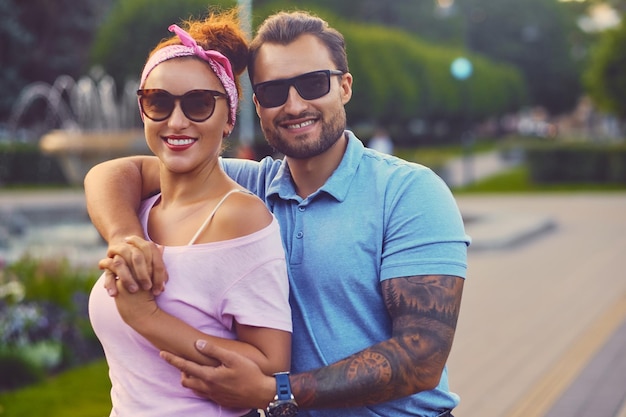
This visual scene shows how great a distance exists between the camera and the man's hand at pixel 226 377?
2.20 metres

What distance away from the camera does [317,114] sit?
2.60 metres

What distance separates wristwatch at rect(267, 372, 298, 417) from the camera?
7.43ft

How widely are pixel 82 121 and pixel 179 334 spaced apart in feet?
94.0

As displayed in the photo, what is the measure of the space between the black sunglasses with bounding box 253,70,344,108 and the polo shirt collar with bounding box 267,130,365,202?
0.18 meters

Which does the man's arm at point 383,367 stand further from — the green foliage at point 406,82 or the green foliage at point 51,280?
the green foliage at point 406,82

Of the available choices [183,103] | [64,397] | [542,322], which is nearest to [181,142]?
[183,103]

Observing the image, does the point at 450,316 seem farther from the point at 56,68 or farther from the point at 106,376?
the point at 56,68

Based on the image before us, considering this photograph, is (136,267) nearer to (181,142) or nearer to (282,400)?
(181,142)

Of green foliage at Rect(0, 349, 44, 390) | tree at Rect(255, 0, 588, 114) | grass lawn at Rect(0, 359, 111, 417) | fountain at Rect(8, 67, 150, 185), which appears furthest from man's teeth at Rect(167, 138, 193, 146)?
tree at Rect(255, 0, 588, 114)

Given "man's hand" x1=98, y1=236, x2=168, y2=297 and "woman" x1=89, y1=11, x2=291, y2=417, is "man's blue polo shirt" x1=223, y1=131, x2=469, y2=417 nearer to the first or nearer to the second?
"woman" x1=89, y1=11, x2=291, y2=417

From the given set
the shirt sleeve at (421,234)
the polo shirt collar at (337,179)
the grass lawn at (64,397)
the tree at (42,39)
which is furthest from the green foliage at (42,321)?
the tree at (42,39)

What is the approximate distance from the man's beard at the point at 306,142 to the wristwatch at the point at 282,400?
2.00 ft

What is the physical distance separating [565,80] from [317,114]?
8400 centimetres

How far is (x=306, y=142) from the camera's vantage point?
2.58m
